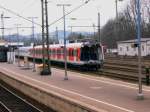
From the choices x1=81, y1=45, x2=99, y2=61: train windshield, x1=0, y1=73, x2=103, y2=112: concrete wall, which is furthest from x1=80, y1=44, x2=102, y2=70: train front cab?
x1=0, y1=73, x2=103, y2=112: concrete wall

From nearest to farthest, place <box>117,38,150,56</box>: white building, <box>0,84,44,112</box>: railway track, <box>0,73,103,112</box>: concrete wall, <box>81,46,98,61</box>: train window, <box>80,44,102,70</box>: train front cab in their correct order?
<box>0,73,103,112</box>: concrete wall < <box>0,84,44,112</box>: railway track < <box>80,44,102,70</box>: train front cab < <box>81,46,98,61</box>: train window < <box>117,38,150,56</box>: white building

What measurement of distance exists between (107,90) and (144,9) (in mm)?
69666

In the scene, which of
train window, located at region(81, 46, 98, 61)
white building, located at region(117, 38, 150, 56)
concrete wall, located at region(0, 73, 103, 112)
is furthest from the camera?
white building, located at region(117, 38, 150, 56)

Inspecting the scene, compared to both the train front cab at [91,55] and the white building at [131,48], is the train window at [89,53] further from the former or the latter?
the white building at [131,48]

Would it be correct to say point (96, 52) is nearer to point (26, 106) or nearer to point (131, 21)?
point (26, 106)

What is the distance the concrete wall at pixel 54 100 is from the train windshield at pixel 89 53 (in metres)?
10.8

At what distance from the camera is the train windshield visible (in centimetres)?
4791

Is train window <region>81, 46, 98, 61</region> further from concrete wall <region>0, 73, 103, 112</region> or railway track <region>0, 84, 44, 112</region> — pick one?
railway track <region>0, 84, 44, 112</region>

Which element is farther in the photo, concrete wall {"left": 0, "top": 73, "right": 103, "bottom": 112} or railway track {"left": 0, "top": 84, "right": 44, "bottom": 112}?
railway track {"left": 0, "top": 84, "right": 44, "bottom": 112}

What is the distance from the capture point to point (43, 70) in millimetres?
44000

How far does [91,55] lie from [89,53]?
1.03 feet

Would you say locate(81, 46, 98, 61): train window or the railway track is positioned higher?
locate(81, 46, 98, 61): train window

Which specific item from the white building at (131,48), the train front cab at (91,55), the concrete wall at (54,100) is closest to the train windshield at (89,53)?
the train front cab at (91,55)

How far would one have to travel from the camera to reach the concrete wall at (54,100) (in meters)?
19.4
